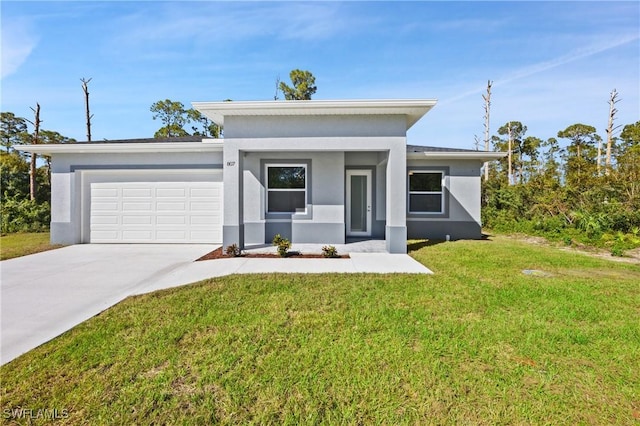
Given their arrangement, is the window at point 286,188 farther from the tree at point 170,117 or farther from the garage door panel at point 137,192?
the tree at point 170,117

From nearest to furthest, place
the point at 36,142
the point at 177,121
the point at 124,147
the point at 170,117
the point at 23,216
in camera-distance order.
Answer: the point at 124,147 → the point at 23,216 → the point at 36,142 → the point at 170,117 → the point at 177,121

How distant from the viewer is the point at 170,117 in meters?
29.0

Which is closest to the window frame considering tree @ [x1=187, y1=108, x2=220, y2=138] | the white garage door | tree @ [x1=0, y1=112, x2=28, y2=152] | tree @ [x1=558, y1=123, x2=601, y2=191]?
the white garage door

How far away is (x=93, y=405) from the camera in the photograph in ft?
8.06

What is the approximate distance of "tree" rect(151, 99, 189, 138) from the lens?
28344 millimetres

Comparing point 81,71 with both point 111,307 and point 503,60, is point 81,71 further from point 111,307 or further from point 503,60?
point 503,60

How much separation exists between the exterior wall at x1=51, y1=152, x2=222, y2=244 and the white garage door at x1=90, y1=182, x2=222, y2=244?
38 cm

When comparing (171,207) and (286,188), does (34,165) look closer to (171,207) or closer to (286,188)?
(171,207)

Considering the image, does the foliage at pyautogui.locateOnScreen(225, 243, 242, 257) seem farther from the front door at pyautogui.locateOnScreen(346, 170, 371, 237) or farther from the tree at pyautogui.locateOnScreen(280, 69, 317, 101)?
the tree at pyautogui.locateOnScreen(280, 69, 317, 101)

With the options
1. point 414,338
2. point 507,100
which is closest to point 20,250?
point 414,338

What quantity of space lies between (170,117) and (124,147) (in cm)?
2182

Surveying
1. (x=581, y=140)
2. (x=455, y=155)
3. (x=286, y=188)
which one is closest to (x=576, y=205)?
(x=455, y=155)

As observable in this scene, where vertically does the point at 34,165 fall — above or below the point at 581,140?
below

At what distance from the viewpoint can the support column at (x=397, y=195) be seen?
8414 mm
